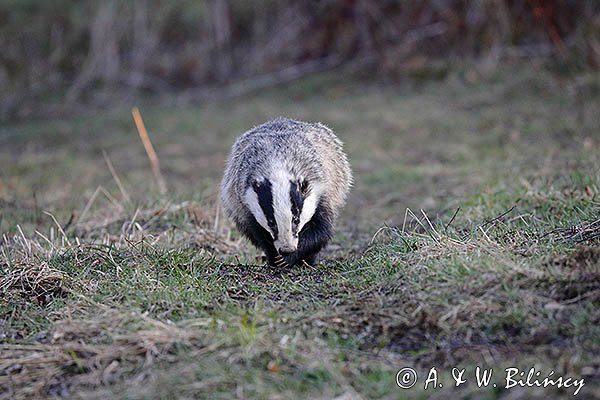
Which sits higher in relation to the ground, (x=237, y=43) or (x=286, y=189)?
(x=286, y=189)

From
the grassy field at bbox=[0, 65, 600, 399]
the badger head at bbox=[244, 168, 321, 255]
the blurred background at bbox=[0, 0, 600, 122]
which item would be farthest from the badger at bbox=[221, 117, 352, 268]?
the blurred background at bbox=[0, 0, 600, 122]

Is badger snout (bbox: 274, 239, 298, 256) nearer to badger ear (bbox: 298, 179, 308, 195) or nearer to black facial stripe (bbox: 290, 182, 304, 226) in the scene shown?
black facial stripe (bbox: 290, 182, 304, 226)

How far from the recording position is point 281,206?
4.43m

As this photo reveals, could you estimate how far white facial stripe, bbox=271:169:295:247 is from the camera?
14.5 feet

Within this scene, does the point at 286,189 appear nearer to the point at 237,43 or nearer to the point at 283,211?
the point at 283,211

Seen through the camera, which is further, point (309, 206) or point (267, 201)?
point (309, 206)

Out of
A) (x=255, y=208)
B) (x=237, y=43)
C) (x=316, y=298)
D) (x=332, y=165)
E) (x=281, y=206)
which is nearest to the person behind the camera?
(x=316, y=298)

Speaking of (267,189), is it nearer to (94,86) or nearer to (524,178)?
(524,178)

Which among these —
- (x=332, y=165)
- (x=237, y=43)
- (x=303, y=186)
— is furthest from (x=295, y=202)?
(x=237, y=43)

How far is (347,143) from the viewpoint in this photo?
34.9 ft

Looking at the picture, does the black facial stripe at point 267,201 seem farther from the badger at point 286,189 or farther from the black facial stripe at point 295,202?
the black facial stripe at point 295,202

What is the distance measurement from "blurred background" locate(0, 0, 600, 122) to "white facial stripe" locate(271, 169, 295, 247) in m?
8.68

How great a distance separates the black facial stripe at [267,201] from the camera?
446 centimetres

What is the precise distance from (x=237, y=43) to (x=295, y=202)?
11.9 metres
